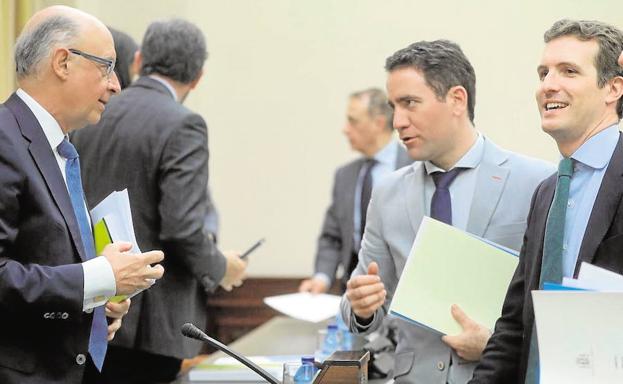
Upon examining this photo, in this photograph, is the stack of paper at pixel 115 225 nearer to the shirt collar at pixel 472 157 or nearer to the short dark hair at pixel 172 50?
the shirt collar at pixel 472 157

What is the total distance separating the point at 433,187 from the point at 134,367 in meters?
1.33

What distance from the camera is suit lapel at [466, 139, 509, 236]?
2.58m

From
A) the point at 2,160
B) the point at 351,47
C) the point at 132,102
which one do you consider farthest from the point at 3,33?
the point at 351,47

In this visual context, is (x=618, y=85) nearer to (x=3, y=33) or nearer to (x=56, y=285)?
(x=56, y=285)

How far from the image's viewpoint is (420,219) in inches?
104

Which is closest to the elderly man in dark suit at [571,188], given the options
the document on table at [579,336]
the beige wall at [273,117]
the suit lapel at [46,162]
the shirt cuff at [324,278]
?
the document on table at [579,336]

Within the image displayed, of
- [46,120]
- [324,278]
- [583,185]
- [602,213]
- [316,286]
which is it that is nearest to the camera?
[602,213]

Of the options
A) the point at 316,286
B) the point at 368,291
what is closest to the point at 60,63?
the point at 368,291

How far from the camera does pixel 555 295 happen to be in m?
1.76

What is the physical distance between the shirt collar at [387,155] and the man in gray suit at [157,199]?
6.53 ft

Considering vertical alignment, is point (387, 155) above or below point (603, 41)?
below

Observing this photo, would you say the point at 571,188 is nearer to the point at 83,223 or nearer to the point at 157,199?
the point at 83,223

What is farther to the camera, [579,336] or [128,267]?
[128,267]

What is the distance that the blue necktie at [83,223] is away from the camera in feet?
7.57
